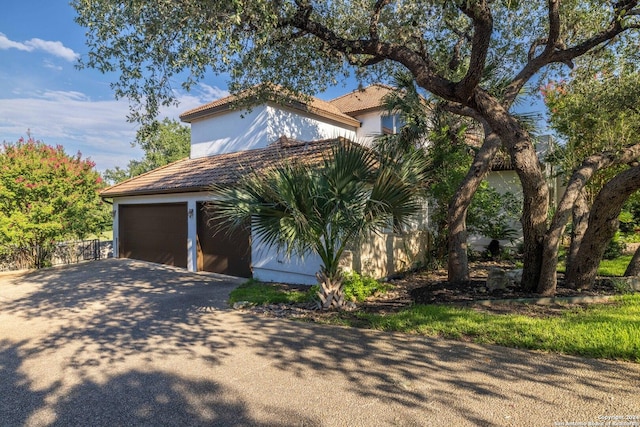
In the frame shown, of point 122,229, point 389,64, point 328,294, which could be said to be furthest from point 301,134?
point 328,294

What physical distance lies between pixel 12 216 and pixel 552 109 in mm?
19190

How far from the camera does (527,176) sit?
6.73m

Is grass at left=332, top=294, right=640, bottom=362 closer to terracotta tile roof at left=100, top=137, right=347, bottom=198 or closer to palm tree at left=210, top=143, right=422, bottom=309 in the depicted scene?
palm tree at left=210, top=143, right=422, bottom=309

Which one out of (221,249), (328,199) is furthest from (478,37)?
(221,249)

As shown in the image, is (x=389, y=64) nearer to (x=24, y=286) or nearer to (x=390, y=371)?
(x=390, y=371)

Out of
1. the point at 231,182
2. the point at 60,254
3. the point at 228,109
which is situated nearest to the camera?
the point at 231,182

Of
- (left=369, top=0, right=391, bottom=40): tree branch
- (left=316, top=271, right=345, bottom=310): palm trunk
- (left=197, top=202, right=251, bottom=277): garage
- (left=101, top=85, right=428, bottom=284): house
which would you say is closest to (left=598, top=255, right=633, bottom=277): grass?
(left=101, top=85, right=428, bottom=284): house

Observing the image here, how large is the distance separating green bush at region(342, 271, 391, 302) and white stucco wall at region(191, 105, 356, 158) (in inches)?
254

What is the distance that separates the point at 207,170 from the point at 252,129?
8.62ft

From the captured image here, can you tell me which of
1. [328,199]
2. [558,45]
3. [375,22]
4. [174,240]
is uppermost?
[375,22]

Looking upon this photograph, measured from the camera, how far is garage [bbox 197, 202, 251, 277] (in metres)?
10.8

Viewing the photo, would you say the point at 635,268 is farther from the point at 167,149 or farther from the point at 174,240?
the point at 167,149

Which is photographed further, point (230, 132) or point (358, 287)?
point (230, 132)

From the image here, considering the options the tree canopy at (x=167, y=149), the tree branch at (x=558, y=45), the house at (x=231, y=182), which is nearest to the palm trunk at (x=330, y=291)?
the house at (x=231, y=182)
